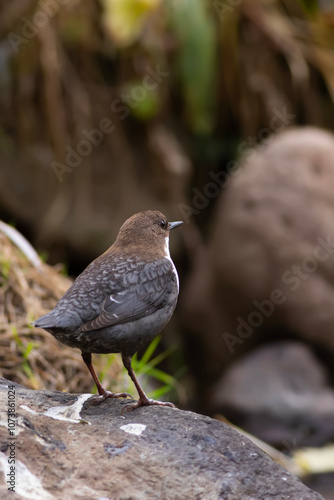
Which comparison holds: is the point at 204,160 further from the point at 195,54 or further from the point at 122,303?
the point at 122,303

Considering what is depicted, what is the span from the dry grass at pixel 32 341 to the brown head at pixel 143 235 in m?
0.82

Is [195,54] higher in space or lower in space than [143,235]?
higher

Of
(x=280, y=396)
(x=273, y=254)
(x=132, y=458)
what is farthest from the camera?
(x=273, y=254)

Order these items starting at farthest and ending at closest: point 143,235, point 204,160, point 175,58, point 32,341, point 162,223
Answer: point 204,160
point 175,58
point 32,341
point 162,223
point 143,235

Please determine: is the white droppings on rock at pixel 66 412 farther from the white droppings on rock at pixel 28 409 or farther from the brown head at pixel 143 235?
the brown head at pixel 143 235

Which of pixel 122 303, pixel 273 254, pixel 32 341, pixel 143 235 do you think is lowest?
pixel 273 254

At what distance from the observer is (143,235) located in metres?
3.05

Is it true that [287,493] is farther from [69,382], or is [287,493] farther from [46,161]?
[46,161]

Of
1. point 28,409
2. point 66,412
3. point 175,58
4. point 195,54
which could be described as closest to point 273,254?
point 195,54

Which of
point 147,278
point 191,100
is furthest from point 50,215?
point 147,278

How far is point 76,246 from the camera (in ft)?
26.7

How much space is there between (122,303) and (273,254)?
13.8 ft

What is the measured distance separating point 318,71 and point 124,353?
674cm

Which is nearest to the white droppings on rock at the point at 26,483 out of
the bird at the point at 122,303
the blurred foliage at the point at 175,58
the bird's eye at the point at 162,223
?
the bird at the point at 122,303
